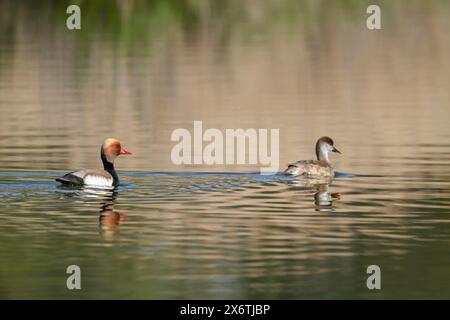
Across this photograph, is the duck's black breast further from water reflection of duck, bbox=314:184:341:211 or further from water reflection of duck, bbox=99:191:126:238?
water reflection of duck, bbox=314:184:341:211

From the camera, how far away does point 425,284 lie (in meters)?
16.7

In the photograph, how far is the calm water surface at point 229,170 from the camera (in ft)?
56.7

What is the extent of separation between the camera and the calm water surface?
17281 millimetres

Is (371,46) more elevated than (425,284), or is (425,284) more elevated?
(371,46)

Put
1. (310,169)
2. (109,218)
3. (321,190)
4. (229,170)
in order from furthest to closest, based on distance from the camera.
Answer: (229,170), (310,169), (321,190), (109,218)

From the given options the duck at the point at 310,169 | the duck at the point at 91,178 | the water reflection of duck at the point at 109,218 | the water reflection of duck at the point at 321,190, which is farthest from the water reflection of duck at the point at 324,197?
the duck at the point at 91,178

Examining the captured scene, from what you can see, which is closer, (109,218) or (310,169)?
(109,218)

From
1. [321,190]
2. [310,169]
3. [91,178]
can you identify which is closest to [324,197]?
[321,190]

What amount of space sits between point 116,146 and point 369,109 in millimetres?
12066

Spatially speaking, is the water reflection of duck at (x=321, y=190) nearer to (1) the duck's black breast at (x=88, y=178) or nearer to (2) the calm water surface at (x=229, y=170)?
(2) the calm water surface at (x=229, y=170)

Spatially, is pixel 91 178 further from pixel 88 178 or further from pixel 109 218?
pixel 109 218

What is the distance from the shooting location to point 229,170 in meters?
25.7
